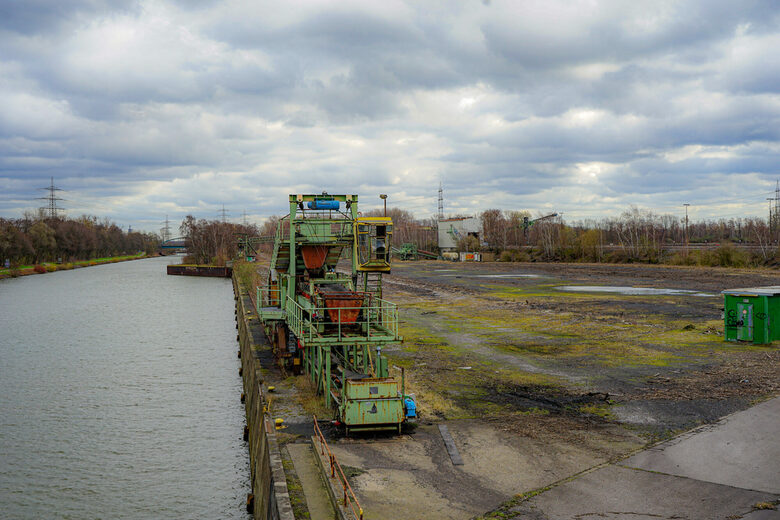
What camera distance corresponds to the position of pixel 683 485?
36.5 feet

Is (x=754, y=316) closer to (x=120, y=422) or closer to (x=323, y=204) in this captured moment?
(x=323, y=204)

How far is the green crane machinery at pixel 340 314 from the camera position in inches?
538

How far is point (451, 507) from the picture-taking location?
10.2 metres

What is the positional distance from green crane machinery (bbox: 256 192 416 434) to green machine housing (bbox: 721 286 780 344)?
16592mm

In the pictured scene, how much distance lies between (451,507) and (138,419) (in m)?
15.5

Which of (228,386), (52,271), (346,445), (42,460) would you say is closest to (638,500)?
(346,445)

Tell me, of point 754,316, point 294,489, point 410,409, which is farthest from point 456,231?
point 294,489

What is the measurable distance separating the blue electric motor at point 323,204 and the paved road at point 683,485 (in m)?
11.6

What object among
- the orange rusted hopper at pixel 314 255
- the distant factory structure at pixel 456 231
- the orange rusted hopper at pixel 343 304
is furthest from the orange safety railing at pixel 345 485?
the distant factory structure at pixel 456 231

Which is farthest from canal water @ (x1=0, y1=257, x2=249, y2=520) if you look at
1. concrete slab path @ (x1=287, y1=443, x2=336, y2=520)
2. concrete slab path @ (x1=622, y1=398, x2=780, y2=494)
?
concrete slab path @ (x1=622, y1=398, x2=780, y2=494)

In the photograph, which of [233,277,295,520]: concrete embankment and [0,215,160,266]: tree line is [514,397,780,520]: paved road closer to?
[233,277,295,520]: concrete embankment

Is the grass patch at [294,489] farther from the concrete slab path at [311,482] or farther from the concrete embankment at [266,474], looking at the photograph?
the concrete embankment at [266,474]

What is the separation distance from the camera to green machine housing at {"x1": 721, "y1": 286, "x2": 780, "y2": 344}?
24.6 m

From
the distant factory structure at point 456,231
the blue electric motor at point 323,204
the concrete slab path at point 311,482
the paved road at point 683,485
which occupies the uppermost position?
the distant factory structure at point 456,231
